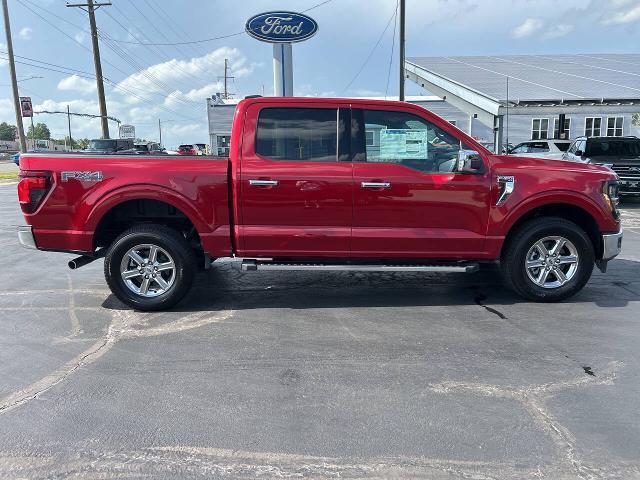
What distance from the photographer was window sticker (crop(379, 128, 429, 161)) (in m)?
5.18

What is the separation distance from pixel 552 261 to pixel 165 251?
4098mm

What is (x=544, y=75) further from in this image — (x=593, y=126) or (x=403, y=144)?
(x=403, y=144)

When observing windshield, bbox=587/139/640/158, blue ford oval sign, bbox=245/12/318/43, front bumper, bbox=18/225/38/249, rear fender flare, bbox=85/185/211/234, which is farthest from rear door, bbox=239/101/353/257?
windshield, bbox=587/139/640/158

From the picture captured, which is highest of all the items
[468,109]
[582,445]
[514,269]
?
[468,109]

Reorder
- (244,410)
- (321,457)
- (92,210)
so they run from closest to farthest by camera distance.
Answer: (321,457), (244,410), (92,210)

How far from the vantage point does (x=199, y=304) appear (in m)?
5.64

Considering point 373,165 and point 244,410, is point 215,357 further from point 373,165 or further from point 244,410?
point 373,165

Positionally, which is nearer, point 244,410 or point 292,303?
point 244,410

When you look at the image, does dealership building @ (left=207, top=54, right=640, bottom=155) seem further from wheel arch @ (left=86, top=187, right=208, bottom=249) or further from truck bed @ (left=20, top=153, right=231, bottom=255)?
truck bed @ (left=20, top=153, right=231, bottom=255)

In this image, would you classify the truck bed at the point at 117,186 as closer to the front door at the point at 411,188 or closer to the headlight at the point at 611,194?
the front door at the point at 411,188

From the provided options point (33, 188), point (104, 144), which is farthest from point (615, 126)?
point (33, 188)

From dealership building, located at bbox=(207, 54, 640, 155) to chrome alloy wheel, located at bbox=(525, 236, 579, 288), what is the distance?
10810 millimetres

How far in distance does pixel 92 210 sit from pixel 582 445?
4634 millimetres

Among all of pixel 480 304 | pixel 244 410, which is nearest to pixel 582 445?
pixel 244 410
